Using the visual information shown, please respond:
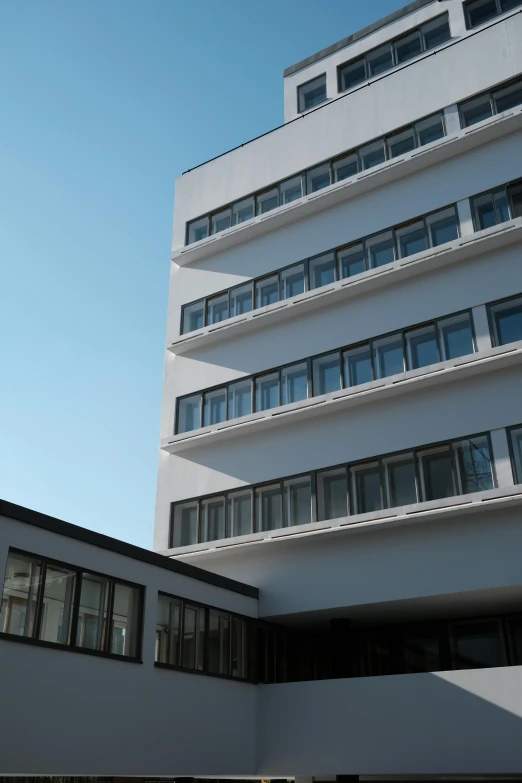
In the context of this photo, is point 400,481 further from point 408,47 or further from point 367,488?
point 408,47

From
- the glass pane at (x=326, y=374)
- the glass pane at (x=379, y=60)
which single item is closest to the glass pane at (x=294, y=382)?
the glass pane at (x=326, y=374)

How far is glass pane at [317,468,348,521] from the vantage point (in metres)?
23.4

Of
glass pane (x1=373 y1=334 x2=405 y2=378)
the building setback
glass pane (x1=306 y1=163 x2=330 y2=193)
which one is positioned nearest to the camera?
the building setback

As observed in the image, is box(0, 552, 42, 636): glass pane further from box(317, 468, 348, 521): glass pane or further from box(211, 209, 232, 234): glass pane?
box(211, 209, 232, 234): glass pane

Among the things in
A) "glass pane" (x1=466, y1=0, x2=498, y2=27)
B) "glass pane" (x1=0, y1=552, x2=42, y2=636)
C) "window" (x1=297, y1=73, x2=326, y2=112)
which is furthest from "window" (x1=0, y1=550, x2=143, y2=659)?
"glass pane" (x1=466, y1=0, x2=498, y2=27)

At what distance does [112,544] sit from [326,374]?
976 cm

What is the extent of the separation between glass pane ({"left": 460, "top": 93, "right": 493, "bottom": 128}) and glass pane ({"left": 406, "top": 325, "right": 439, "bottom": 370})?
7.32m

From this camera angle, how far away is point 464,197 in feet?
81.5

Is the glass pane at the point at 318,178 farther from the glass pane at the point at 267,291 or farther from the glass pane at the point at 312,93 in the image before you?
the glass pane at the point at 312,93

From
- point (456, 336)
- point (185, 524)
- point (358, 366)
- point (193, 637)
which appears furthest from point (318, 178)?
point (193, 637)

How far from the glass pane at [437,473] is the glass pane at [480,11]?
1741 centimetres

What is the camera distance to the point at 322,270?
27281 mm

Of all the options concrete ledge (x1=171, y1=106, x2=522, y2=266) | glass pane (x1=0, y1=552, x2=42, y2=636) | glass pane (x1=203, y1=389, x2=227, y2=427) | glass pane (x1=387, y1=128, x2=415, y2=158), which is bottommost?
glass pane (x1=0, y1=552, x2=42, y2=636)

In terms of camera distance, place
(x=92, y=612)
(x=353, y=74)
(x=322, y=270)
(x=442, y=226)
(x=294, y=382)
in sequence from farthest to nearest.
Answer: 1. (x=353, y=74)
2. (x=322, y=270)
3. (x=294, y=382)
4. (x=442, y=226)
5. (x=92, y=612)
